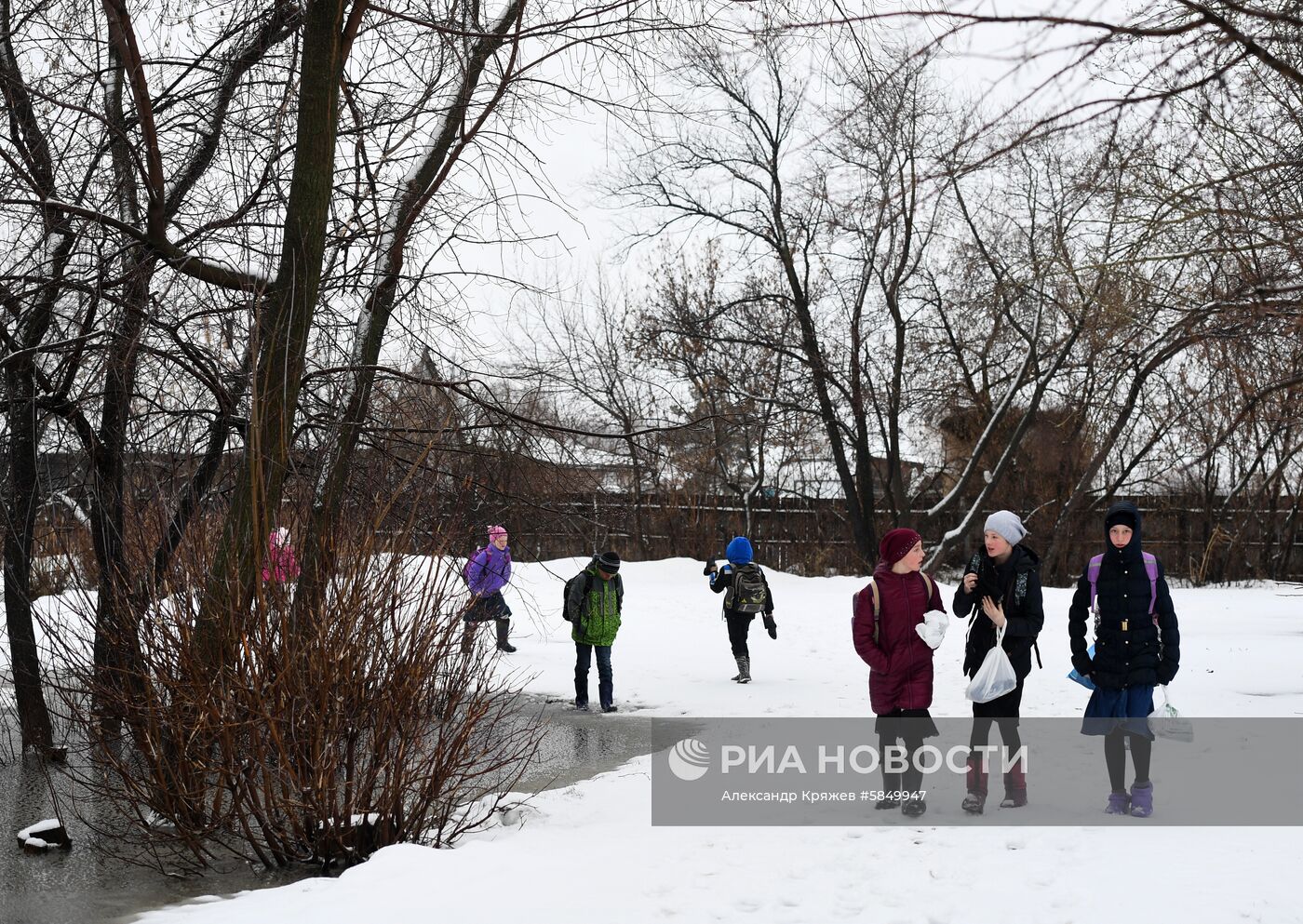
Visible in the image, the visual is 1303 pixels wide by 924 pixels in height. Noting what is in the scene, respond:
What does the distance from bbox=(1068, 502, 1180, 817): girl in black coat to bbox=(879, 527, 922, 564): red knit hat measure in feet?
2.97

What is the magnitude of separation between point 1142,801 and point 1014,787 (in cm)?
61

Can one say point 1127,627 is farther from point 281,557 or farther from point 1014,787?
point 281,557

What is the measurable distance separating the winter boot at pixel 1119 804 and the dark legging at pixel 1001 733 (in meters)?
0.50

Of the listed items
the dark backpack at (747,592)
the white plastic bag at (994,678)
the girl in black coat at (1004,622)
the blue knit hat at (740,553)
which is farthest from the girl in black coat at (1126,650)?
the blue knit hat at (740,553)

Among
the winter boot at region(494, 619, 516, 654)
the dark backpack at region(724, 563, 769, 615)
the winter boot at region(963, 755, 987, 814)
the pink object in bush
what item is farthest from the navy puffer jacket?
the winter boot at region(494, 619, 516, 654)

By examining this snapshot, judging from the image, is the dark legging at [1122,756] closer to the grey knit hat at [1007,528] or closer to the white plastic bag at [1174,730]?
the grey knit hat at [1007,528]

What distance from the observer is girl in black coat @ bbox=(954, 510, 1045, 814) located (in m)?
5.84

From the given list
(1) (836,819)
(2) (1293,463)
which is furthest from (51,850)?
(2) (1293,463)

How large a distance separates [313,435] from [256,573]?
5.77 feet

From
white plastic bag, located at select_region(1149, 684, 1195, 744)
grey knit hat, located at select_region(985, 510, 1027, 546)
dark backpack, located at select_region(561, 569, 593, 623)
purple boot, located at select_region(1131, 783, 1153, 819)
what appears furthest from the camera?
dark backpack, located at select_region(561, 569, 593, 623)

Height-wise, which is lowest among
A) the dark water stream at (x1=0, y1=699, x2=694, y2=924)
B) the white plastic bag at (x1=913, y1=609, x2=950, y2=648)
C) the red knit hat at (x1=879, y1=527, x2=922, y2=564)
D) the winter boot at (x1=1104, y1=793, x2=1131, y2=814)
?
the dark water stream at (x1=0, y1=699, x2=694, y2=924)

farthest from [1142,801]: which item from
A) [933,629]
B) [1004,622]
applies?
[933,629]

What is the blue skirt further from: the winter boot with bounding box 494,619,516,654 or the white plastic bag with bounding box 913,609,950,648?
the winter boot with bounding box 494,619,516,654

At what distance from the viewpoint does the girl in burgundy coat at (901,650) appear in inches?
226
